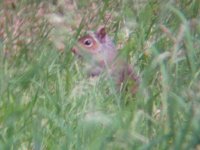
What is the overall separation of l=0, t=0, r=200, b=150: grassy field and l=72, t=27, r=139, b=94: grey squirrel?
0.07 metres

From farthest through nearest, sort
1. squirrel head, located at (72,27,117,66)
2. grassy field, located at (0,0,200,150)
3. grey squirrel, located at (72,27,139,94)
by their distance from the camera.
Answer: squirrel head, located at (72,27,117,66) → grey squirrel, located at (72,27,139,94) → grassy field, located at (0,0,200,150)

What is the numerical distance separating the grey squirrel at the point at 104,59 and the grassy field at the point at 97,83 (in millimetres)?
70

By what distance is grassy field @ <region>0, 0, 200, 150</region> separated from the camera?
3199 mm

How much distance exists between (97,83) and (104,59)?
39cm

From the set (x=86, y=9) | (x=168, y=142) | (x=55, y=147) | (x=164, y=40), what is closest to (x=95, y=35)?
(x=86, y=9)

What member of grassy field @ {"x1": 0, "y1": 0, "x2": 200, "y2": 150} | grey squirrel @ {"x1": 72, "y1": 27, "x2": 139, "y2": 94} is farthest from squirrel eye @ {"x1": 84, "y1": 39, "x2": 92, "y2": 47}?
grassy field @ {"x1": 0, "y1": 0, "x2": 200, "y2": 150}

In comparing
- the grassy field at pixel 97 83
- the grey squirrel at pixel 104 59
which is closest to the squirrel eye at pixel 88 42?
the grey squirrel at pixel 104 59

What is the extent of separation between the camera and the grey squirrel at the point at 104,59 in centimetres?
396

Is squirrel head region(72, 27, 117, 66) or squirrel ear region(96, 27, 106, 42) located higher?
squirrel ear region(96, 27, 106, 42)

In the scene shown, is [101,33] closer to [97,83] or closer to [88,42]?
[88,42]

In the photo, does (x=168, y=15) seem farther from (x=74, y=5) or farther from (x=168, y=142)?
(x=168, y=142)

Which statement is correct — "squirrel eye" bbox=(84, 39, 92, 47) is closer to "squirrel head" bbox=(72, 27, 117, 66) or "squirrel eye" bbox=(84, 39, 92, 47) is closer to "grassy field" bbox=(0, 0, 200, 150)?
"squirrel head" bbox=(72, 27, 117, 66)

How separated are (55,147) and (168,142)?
0.58 meters

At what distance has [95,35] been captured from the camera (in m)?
5.54
